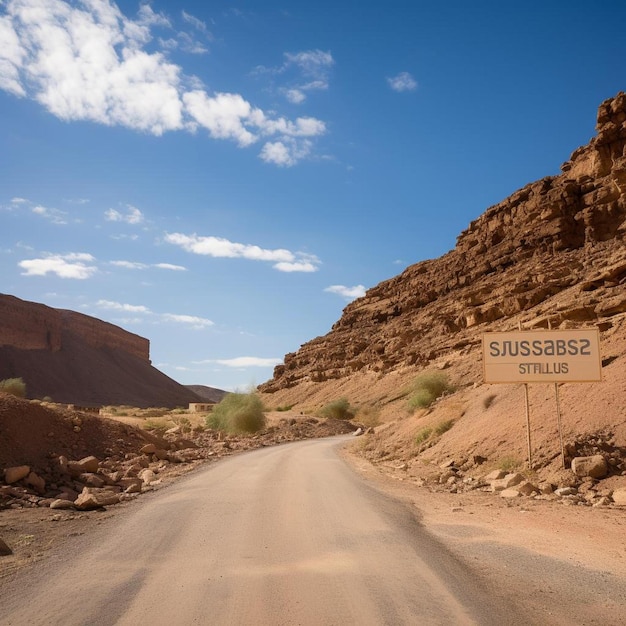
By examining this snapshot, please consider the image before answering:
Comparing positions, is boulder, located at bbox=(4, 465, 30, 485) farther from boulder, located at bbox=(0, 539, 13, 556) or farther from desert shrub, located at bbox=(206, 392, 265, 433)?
desert shrub, located at bbox=(206, 392, 265, 433)

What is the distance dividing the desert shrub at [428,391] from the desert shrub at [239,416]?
39.3 feet

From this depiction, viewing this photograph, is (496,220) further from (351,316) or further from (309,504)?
(309,504)

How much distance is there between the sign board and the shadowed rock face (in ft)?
92.9

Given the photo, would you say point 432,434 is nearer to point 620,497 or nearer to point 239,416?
point 620,497

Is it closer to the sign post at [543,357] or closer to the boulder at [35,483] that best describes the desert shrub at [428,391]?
the sign post at [543,357]

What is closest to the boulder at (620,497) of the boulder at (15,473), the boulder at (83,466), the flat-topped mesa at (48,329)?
the boulder at (83,466)

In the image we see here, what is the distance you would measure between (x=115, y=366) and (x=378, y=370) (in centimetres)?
7240

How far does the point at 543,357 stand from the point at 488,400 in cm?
565

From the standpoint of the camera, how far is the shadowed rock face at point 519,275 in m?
52.6

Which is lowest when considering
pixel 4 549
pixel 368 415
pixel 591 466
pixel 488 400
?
pixel 4 549

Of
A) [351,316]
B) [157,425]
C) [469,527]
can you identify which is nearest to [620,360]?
[469,527]

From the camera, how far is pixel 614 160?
6819cm

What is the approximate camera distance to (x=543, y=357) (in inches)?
548

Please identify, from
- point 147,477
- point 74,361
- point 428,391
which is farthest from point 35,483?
point 74,361
